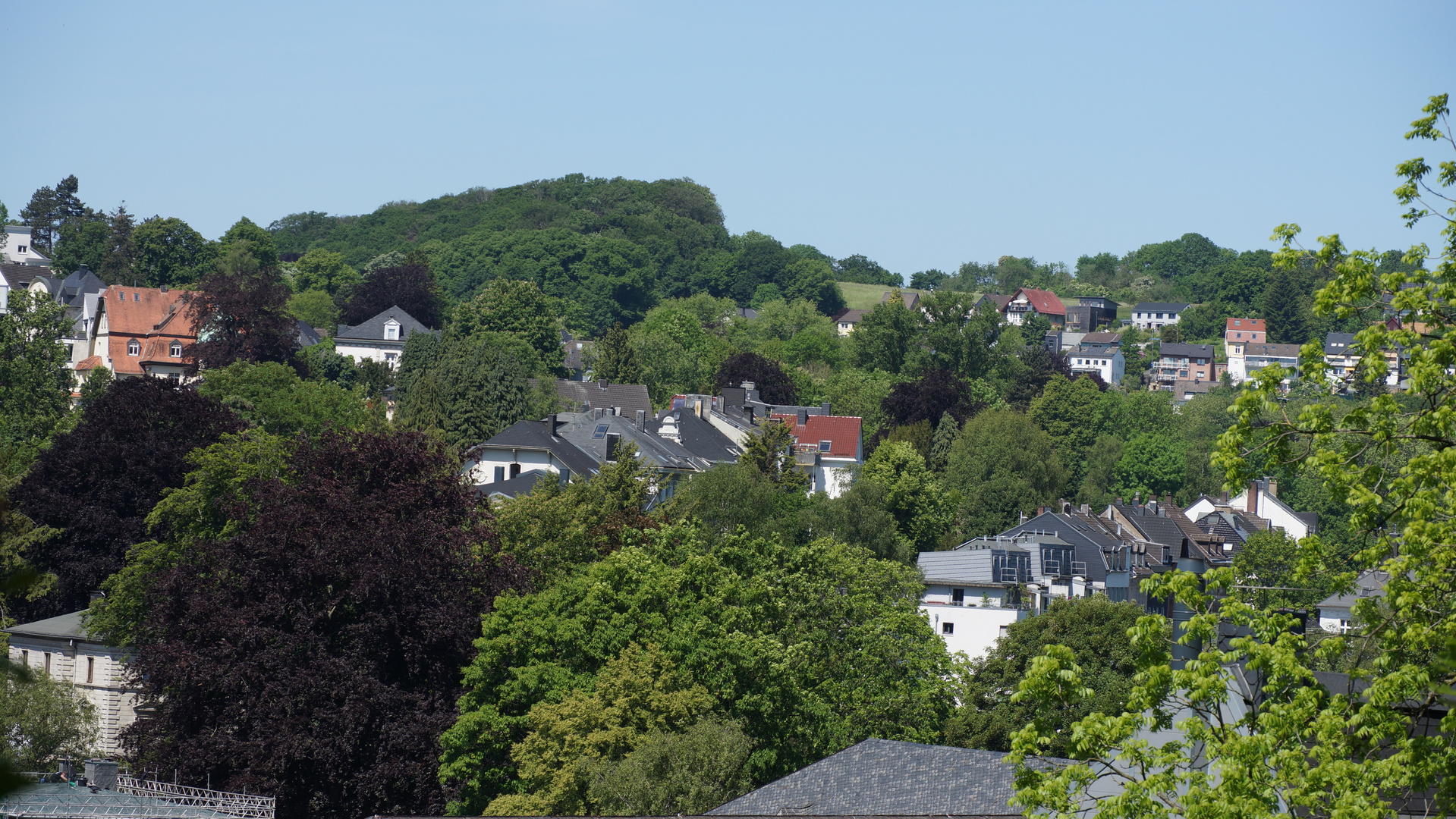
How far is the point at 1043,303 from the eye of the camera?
188625 millimetres

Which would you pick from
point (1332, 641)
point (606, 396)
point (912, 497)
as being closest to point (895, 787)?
point (1332, 641)

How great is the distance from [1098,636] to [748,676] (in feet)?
44.5

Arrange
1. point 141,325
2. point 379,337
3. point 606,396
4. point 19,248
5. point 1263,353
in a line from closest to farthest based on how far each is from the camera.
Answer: point 606,396
point 141,325
point 379,337
point 19,248
point 1263,353

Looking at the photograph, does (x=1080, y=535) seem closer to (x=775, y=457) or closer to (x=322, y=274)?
(x=775, y=457)

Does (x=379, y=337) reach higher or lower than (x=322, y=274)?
lower

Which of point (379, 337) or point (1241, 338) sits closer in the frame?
point (379, 337)

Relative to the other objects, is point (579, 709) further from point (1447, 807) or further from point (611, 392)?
point (611, 392)

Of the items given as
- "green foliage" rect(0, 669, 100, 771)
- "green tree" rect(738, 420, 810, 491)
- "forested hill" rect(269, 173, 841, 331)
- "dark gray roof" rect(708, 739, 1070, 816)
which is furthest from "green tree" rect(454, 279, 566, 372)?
"dark gray roof" rect(708, 739, 1070, 816)

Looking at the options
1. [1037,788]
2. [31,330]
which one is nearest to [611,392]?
[31,330]

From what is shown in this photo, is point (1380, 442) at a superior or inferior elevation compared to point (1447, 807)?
superior

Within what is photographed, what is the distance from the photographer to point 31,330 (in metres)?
81.0

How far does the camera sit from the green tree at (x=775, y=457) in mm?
A: 72125

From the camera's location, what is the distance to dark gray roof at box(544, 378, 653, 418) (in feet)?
289

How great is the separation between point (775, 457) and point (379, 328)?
1506 inches
